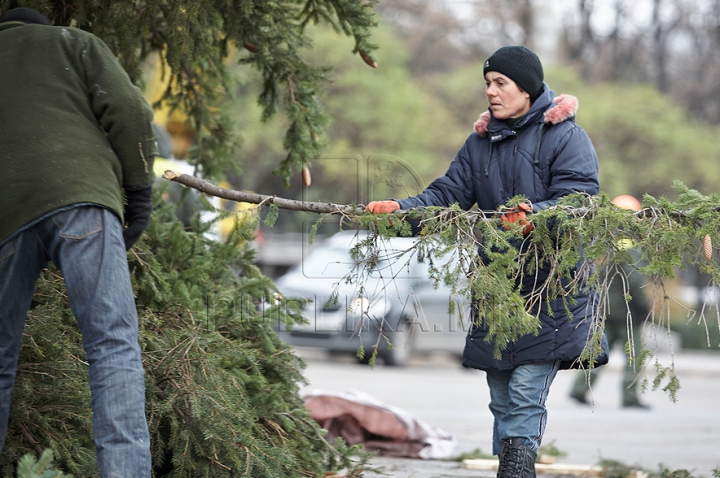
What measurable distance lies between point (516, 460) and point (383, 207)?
3.89 feet

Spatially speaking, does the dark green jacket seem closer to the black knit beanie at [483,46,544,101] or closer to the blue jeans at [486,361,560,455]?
the black knit beanie at [483,46,544,101]

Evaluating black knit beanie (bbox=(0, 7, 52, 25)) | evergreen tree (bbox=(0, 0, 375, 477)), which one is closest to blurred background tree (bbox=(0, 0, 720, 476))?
evergreen tree (bbox=(0, 0, 375, 477))

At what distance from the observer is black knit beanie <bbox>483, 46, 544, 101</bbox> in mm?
3939

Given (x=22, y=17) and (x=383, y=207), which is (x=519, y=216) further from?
(x=22, y=17)

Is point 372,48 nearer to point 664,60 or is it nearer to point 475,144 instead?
point 475,144

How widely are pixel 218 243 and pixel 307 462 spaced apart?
1439mm

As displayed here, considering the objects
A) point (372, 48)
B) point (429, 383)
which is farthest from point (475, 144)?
point (429, 383)

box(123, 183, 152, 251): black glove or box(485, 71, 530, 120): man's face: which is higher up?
box(485, 71, 530, 120): man's face

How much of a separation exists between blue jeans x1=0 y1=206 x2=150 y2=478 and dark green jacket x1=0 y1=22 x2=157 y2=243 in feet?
0.22

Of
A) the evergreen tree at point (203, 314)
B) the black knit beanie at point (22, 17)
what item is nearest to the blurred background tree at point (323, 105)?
the evergreen tree at point (203, 314)

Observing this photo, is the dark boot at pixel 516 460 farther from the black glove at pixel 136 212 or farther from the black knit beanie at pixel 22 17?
the black knit beanie at pixel 22 17

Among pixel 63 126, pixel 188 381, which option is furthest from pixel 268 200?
pixel 63 126

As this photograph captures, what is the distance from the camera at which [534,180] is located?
3863 mm

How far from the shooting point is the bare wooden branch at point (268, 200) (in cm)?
364
